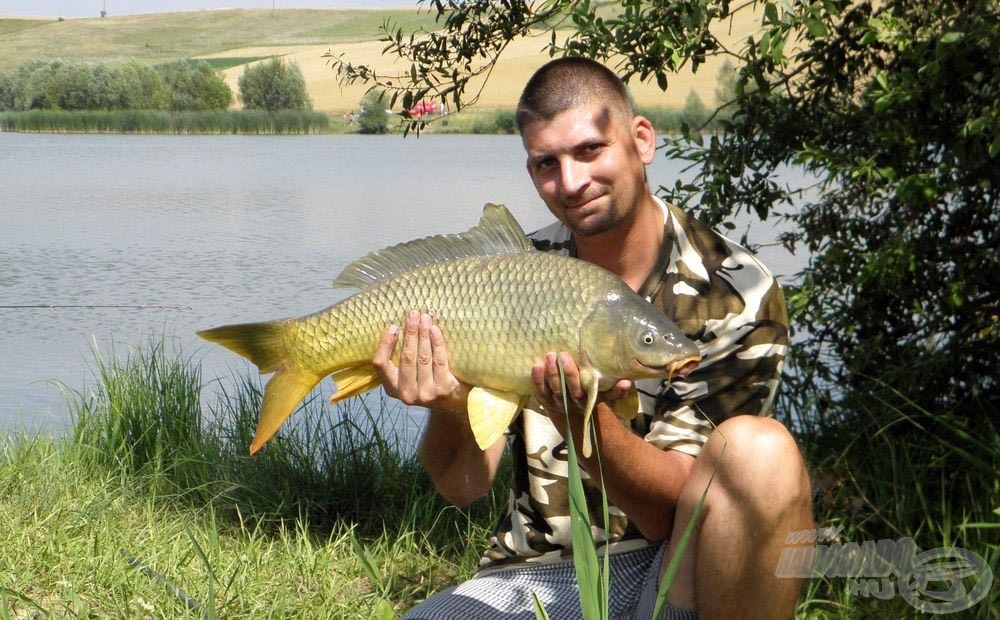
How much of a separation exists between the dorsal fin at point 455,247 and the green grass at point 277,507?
654 millimetres

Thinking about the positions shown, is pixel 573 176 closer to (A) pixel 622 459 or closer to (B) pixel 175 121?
(A) pixel 622 459

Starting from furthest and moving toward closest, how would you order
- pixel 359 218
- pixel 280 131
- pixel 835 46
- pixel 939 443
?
pixel 280 131, pixel 359 218, pixel 835 46, pixel 939 443

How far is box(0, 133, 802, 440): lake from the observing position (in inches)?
187

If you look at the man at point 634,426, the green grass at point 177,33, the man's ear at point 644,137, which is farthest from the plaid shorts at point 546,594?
the green grass at point 177,33

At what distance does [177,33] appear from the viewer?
39719mm

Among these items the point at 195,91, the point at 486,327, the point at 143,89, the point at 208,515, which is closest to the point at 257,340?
the point at 486,327

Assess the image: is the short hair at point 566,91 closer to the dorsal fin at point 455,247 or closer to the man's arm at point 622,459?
the dorsal fin at point 455,247

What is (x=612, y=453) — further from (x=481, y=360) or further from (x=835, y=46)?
(x=835, y=46)

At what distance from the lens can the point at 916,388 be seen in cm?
266

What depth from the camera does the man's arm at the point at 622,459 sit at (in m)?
1.53

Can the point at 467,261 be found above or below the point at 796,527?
above

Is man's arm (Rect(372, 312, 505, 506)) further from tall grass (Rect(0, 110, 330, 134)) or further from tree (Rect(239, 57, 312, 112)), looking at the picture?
tree (Rect(239, 57, 312, 112))

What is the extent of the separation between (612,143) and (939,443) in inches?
45.1

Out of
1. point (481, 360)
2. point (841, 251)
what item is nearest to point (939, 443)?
point (841, 251)
